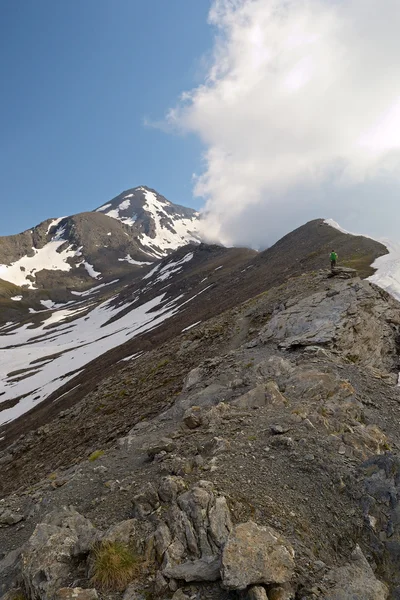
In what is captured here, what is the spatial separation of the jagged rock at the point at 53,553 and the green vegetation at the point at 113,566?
19.0 inches

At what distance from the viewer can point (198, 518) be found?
746 centimetres

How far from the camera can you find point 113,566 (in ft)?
21.8

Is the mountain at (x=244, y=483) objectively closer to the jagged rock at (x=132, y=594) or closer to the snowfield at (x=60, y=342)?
the jagged rock at (x=132, y=594)

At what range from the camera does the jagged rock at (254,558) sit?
19.9 feet

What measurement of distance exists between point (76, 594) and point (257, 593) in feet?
10.7

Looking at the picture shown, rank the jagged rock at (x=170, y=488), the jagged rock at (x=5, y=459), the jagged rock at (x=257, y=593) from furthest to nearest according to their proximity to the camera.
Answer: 1. the jagged rock at (x=5, y=459)
2. the jagged rock at (x=170, y=488)
3. the jagged rock at (x=257, y=593)

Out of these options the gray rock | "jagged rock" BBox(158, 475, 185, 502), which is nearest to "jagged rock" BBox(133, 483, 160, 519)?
"jagged rock" BBox(158, 475, 185, 502)

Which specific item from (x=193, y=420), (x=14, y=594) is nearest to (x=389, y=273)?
(x=193, y=420)

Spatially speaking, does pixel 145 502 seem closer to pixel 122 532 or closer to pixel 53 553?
pixel 122 532

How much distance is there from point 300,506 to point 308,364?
9650 millimetres

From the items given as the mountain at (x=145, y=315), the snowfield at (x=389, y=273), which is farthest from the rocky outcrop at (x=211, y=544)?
the mountain at (x=145, y=315)

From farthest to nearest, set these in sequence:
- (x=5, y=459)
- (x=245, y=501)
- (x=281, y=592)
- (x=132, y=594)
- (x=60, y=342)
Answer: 1. (x=60, y=342)
2. (x=5, y=459)
3. (x=245, y=501)
4. (x=132, y=594)
5. (x=281, y=592)

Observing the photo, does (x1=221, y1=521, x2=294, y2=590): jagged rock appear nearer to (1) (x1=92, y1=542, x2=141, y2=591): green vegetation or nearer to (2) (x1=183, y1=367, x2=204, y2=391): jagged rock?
(1) (x1=92, y1=542, x2=141, y2=591): green vegetation

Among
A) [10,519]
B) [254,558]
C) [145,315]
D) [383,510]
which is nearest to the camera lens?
[254,558]
